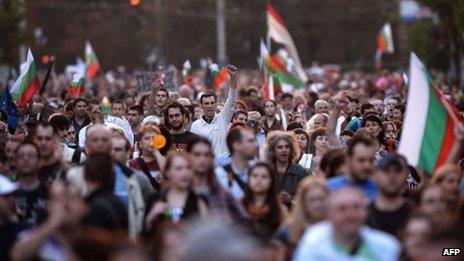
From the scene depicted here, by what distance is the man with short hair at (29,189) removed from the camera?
1115 cm

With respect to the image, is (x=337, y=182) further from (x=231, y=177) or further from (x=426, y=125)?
(x=426, y=125)

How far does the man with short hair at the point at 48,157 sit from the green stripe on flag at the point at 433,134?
9.25 feet

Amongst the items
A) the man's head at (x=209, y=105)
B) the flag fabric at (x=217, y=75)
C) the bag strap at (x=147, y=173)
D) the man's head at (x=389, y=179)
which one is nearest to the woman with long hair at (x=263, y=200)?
the man's head at (x=389, y=179)

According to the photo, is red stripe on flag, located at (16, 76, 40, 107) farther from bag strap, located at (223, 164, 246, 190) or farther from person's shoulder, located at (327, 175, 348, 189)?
person's shoulder, located at (327, 175, 348, 189)

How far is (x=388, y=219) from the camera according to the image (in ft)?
33.9

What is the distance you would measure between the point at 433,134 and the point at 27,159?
318cm

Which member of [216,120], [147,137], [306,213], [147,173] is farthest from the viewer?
[216,120]

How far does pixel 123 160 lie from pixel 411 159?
2.30 meters

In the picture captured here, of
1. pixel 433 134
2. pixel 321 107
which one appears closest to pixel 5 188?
pixel 433 134

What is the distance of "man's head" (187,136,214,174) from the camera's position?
440 inches

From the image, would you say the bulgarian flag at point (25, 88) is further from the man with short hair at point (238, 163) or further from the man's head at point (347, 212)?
the man's head at point (347, 212)

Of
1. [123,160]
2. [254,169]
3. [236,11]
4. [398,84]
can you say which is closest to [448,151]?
[254,169]

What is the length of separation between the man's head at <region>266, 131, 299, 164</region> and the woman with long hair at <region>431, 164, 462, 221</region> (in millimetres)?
2356

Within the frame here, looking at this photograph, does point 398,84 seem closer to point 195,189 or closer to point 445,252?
point 195,189
